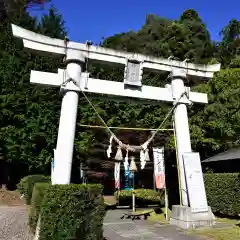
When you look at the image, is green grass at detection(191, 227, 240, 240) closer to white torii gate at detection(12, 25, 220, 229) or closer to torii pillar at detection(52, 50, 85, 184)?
white torii gate at detection(12, 25, 220, 229)

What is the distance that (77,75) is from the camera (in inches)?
400

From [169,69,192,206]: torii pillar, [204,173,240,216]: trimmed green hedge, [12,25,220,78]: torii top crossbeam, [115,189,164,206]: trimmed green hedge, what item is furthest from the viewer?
[115,189,164,206]: trimmed green hedge

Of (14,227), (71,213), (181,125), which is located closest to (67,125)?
(71,213)

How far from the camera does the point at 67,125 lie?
374 inches

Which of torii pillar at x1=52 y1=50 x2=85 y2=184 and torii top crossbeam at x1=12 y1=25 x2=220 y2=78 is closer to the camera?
torii pillar at x1=52 y1=50 x2=85 y2=184

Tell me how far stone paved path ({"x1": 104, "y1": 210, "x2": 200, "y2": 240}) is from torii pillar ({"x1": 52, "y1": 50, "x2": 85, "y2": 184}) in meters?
2.56

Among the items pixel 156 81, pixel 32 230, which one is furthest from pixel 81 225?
pixel 156 81

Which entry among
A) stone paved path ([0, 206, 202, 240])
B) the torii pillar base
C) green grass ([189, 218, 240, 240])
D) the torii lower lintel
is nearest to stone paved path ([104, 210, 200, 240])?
stone paved path ([0, 206, 202, 240])

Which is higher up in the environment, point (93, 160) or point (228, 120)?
point (228, 120)

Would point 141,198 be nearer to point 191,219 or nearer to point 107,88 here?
point 191,219

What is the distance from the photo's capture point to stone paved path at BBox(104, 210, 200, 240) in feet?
29.9

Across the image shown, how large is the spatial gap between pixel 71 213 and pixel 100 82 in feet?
17.2

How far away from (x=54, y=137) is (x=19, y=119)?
2.95 metres

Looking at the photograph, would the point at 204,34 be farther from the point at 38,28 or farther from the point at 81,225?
the point at 81,225
